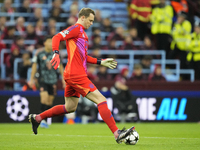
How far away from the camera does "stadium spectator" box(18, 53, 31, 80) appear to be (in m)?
15.0

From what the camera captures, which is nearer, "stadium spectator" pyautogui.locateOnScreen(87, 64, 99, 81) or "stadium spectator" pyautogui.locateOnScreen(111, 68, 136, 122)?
"stadium spectator" pyautogui.locateOnScreen(111, 68, 136, 122)

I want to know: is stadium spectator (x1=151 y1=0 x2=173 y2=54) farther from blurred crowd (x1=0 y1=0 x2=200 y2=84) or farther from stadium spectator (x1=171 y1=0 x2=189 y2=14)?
stadium spectator (x1=171 y1=0 x2=189 y2=14)

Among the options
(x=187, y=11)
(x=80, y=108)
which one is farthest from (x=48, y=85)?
(x=187, y=11)

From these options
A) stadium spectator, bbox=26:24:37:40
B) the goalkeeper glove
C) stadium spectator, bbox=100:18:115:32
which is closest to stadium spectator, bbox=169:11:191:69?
stadium spectator, bbox=100:18:115:32

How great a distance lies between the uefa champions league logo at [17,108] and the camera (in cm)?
1355

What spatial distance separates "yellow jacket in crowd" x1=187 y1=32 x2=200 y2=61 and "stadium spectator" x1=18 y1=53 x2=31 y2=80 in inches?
241

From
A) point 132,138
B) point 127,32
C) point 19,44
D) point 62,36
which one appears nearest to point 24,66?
point 19,44

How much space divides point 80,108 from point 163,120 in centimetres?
284

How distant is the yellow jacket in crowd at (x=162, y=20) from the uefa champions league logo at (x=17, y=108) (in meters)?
6.36

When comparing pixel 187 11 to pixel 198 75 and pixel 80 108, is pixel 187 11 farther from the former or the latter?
pixel 80 108

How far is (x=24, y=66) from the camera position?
1504 centimetres

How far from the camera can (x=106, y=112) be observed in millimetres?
6773

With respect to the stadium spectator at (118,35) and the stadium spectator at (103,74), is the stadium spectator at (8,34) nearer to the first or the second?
the stadium spectator at (118,35)

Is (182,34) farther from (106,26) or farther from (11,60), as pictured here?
(11,60)
